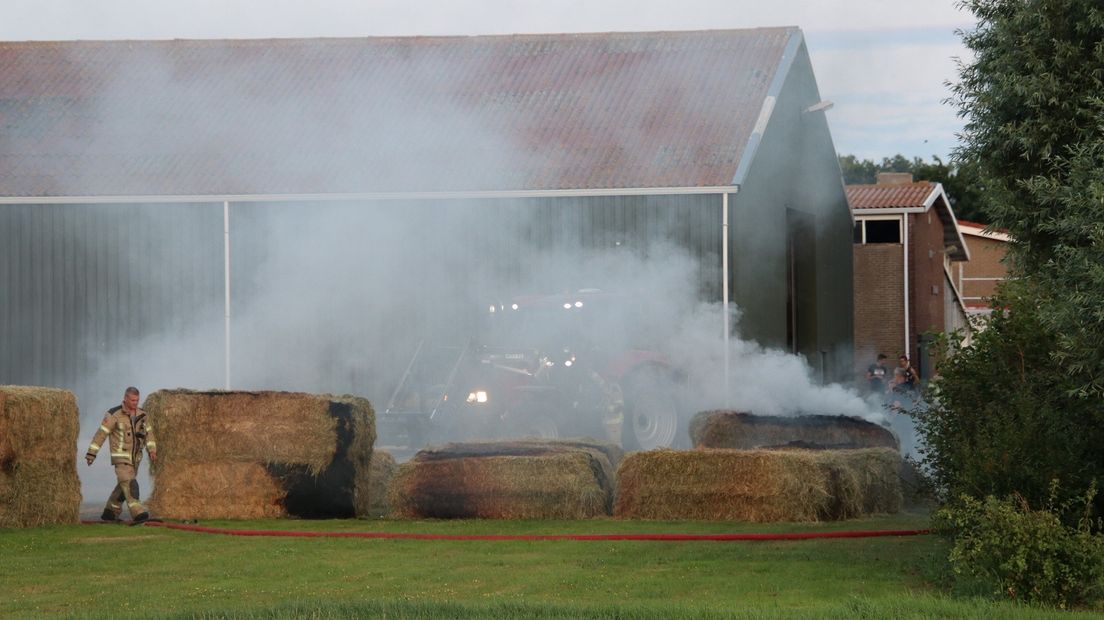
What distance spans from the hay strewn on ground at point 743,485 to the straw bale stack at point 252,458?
3336 millimetres

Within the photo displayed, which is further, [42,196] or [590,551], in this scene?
[42,196]

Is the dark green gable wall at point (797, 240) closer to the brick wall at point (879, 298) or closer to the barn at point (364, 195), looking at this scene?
the barn at point (364, 195)

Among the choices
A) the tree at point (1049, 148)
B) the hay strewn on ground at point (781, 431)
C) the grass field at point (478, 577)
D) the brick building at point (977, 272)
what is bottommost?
the grass field at point (478, 577)

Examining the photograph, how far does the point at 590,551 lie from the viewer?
557 inches

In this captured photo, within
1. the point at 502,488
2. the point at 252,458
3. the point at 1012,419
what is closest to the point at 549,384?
the point at 502,488

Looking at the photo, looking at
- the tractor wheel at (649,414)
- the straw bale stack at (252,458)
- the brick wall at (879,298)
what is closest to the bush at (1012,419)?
the straw bale stack at (252,458)

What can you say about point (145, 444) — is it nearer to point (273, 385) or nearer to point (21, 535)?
point (21, 535)

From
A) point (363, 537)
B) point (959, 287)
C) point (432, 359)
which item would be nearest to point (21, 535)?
point (363, 537)

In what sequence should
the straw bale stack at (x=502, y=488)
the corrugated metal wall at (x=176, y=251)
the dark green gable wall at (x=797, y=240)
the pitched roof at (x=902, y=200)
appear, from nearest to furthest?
the straw bale stack at (x=502, y=488) → the corrugated metal wall at (x=176, y=251) → the dark green gable wall at (x=797, y=240) → the pitched roof at (x=902, y=200)

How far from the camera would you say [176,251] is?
3209 centimetres

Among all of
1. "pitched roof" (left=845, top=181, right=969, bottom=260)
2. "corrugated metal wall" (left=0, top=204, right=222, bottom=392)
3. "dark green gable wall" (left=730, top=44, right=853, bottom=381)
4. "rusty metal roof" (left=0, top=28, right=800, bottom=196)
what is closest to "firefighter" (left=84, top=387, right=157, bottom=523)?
"rusty metal roof" (left=0, top=28, right=800, bottom=196)

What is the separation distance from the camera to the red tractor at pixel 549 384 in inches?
993

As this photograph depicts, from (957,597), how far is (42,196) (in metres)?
25.3

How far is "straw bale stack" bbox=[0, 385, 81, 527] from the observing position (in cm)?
1661
